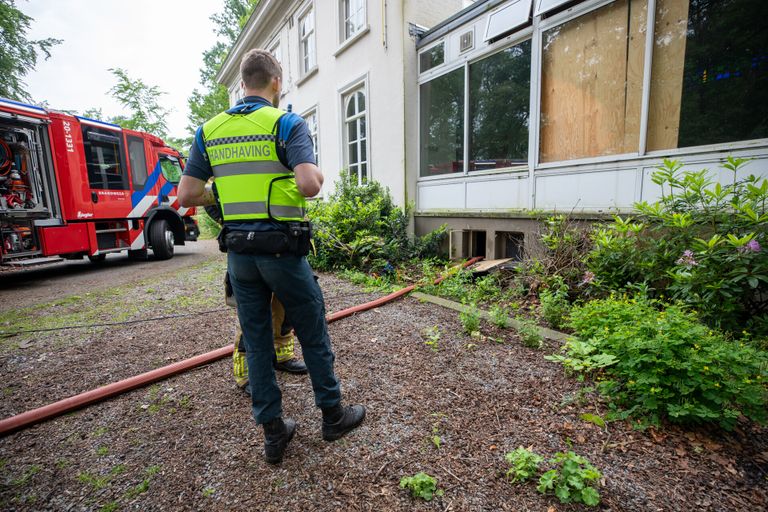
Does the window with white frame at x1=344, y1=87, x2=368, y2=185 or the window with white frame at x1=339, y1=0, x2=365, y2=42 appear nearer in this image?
the window with white frame at x1=339, y1=0, x2=365, y2=42

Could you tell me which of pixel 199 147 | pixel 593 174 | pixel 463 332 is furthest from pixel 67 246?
pixel 593 174

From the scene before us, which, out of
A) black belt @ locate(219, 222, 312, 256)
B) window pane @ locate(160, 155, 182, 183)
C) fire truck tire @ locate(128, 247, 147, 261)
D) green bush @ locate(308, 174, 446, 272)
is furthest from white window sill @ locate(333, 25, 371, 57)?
black belt @ locate(219, 222, 312, 256)

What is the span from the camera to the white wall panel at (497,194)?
5605 mm

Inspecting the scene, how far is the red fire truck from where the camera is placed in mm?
6238

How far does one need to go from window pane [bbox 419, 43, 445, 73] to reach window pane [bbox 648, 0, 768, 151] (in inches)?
137

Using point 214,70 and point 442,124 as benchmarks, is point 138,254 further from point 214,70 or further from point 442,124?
point 214,70

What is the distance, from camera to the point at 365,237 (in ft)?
20.6

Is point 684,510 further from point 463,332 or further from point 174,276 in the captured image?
→ point 174,276

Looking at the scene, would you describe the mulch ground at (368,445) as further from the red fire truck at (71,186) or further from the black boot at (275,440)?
the red fire truck at (71,186)

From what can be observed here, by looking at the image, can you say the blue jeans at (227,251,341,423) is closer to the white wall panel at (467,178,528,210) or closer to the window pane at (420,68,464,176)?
the white wall panel at (467,178,528,210)

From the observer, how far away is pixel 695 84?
12.6 feet

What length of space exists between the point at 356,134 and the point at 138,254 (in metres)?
6.27

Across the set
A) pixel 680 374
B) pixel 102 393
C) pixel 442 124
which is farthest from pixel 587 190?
pixel 102 393

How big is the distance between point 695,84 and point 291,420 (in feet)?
16.7
